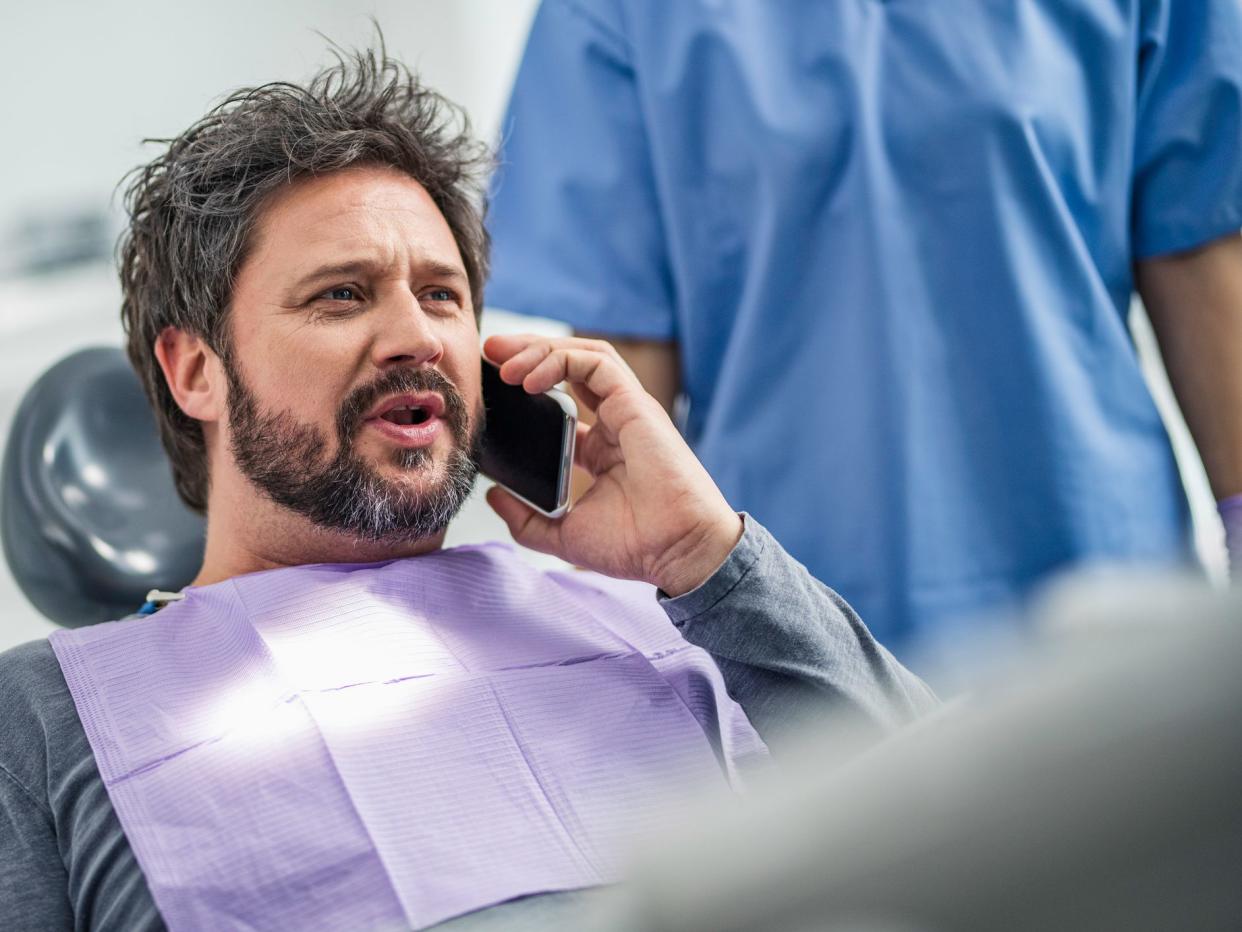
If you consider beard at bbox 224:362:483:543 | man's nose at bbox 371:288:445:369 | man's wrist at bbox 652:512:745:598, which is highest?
man's nose at bbox 371:288:445:369

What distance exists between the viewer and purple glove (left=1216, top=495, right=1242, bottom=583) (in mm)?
1227

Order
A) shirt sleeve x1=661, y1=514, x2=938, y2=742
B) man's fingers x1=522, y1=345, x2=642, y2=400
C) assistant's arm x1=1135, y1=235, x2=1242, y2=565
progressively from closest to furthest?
shirt sleeve x1=661, y1=514, x2=938, y2=742, man's fingers x1=522, y1=345, x2=642, y2=400, assistant's arm x1=1135, y1=235, x2=1242, y2=565

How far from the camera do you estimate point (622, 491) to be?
118 cm

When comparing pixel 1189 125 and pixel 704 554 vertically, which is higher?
pixel 1189 125

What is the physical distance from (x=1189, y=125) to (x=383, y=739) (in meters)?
0.95

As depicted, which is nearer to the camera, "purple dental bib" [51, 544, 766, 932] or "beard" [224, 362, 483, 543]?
"purple dental bib" [51, 544, 766, 932]

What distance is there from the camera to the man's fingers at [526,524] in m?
1.22

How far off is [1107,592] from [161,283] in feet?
3.57

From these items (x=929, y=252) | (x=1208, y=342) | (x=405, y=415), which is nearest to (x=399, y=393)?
(x=405, y=415)

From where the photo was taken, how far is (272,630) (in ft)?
3.36

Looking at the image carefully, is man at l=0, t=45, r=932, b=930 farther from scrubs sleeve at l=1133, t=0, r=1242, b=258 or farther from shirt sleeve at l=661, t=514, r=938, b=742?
scrubs sleeve at l=1133, t=0, r=1242, b=258

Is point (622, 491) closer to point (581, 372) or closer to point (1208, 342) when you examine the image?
point (581, 372)

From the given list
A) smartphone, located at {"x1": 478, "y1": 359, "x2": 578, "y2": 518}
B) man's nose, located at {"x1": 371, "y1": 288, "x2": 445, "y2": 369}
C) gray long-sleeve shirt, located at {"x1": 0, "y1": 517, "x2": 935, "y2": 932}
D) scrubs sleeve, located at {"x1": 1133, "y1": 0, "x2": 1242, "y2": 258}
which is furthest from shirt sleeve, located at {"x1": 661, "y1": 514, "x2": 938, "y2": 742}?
scrubs sleeve, located at {"x1": 1133, "y1": 0, "x2": 1242, "y2": 258}

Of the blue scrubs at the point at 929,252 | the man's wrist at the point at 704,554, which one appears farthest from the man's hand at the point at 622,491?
the blue scrubs at the point at 929,252
